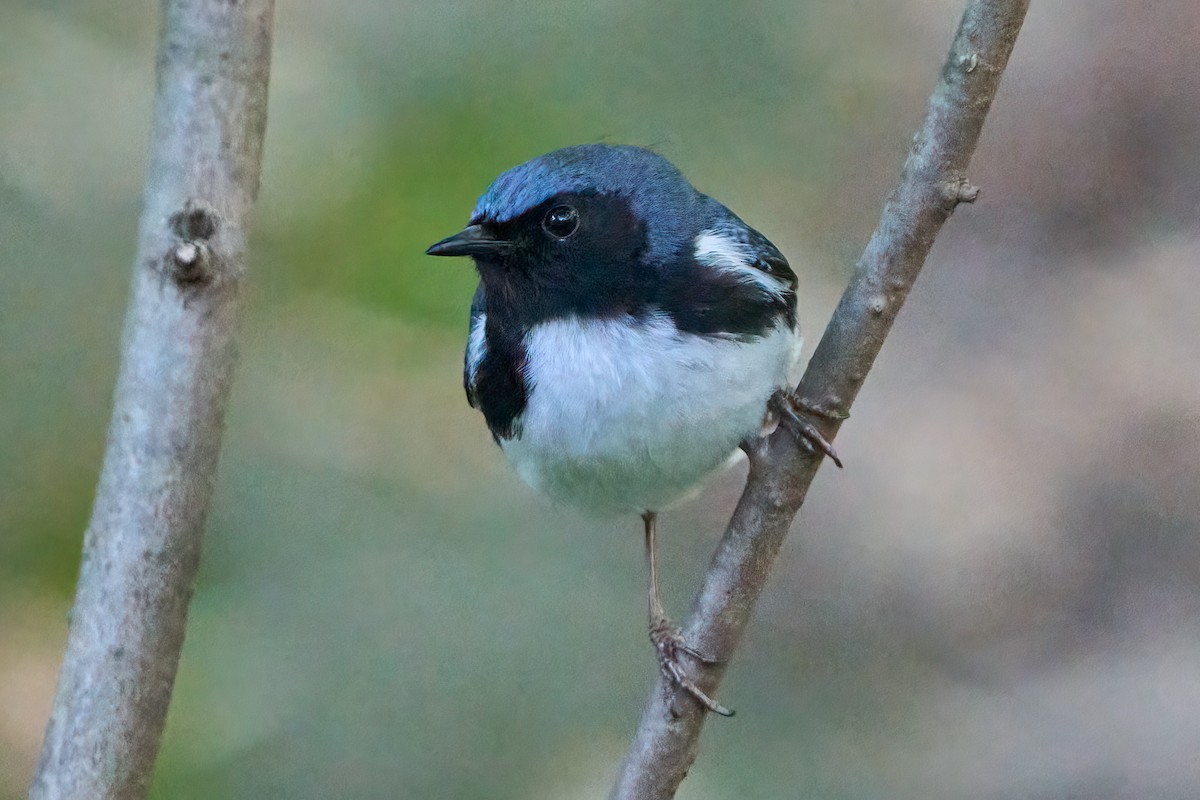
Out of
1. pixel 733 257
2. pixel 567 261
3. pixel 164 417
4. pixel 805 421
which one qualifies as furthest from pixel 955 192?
pixel 164 417

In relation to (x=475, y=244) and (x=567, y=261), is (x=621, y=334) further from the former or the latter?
(x=475, y=244)

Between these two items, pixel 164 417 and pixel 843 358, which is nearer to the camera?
pixel 164 417

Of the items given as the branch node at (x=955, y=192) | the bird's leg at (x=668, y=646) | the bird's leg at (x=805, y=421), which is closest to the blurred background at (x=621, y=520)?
the bird's leg at (x=668, y=646)

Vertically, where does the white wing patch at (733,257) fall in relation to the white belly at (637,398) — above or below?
above

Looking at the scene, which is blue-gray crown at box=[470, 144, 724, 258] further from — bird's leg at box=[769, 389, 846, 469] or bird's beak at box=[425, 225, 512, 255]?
bird's leg at box=[769, 389, 846, 469]

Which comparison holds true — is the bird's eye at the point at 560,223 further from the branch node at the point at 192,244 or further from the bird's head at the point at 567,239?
the branch node at the point at 192,244

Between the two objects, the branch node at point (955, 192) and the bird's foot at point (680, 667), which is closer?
the branch node at point (955, 192)

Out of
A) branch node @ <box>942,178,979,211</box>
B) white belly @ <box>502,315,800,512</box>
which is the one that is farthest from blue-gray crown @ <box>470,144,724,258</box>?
branch node @ <box>942,178,979,211</box>

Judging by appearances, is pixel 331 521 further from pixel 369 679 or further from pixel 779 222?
pixel 779 222
